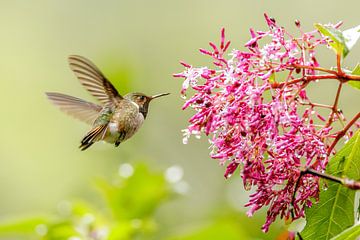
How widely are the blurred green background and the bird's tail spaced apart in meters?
2.57

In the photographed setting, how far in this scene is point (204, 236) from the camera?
3.60 metres

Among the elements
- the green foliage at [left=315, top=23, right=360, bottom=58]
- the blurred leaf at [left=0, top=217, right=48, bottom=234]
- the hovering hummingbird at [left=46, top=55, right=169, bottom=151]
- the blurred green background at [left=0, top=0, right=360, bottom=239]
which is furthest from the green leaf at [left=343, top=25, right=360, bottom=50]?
the blurred green background at [left=0, top=0, right=360, bottom=239]

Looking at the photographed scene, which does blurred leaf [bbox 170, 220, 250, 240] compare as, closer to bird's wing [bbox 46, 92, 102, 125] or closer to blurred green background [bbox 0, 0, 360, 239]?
bird's wing [bbox 46, 92, 102, 125]

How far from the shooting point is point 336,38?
6.81 feet

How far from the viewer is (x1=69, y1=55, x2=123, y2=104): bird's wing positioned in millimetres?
3436

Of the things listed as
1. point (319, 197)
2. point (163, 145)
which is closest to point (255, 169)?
point (319, 197)

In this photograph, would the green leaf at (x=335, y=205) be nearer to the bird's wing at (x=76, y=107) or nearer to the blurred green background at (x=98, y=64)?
the bird's wing at (x=76, y=107)

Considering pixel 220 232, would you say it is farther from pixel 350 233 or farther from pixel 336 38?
pixel 336 38

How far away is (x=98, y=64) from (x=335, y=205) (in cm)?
484

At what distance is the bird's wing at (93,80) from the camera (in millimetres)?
3436

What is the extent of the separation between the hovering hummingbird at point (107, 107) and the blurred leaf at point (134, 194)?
0.49m

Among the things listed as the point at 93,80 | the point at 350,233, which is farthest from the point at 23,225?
the point at 350,233

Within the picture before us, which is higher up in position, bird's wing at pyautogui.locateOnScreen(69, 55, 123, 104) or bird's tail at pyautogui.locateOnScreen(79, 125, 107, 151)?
bird's wing at pyautogui.locateOnScreen(69, 55, 123, 104)

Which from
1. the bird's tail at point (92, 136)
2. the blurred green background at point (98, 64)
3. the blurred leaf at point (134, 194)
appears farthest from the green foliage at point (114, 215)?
the blurred green background at point (98, 64)
